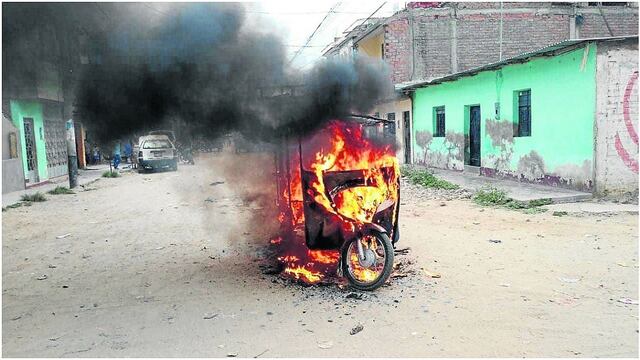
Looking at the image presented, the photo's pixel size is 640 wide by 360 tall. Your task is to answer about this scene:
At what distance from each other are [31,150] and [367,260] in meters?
15.7

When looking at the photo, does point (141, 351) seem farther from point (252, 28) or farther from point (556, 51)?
point (556, 51)

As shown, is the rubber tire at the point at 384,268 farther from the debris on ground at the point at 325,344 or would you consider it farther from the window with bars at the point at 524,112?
the window with bars at the point at 524,112

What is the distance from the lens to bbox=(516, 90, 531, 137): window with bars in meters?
12.4

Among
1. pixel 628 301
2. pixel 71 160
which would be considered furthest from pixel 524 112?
pixel 71 160

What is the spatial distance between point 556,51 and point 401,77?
11210 mm

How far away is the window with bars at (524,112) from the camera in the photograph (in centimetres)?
1236

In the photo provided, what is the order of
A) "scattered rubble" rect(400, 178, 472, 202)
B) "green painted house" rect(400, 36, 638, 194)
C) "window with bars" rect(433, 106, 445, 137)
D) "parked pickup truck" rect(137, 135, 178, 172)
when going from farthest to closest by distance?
1. "parked pickup truck" rect(137, 135, 178, 172)
2. "window with bars" rect(433, 106, 445, 137)
3. "scattered rubble" rect(400, 178, 472, 202)
4. "green painted house" rect(400, 36, 638, 194)

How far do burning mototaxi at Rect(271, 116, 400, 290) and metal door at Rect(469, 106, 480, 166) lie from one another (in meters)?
10.8

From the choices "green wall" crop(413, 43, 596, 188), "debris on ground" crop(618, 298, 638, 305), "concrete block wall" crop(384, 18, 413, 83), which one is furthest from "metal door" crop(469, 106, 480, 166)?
"debris on ground" crop(618, 298, 638, 305)

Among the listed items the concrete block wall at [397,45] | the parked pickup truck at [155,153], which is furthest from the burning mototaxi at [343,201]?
the parked pickup truck at [155,153]

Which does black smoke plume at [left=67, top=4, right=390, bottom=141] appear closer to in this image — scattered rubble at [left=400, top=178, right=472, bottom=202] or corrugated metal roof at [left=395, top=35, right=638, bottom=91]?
scattered rubble at [left=400, top=178, right=472, bottom=202]

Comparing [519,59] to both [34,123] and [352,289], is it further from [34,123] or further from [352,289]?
[34,123]

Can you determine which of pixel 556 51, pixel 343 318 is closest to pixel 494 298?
pixel 343 318

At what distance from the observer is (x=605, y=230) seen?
702 cm
